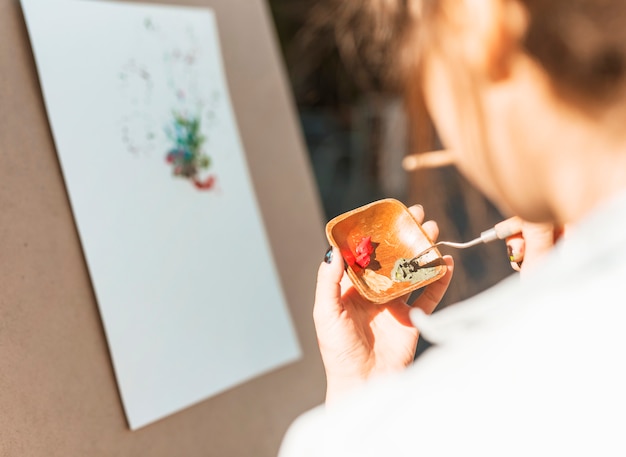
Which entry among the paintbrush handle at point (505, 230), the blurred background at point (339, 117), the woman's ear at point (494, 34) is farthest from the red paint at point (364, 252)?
the blurred background at point (339, 117)

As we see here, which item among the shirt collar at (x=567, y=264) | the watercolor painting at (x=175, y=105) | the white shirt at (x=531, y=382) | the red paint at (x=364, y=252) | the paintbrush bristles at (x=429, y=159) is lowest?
the white shirt at (x=531, y=382)

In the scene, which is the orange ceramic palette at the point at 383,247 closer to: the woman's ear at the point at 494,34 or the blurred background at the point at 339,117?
the woman's ear at the point at 494,34

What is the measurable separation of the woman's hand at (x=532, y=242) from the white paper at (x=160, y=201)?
1.26ft

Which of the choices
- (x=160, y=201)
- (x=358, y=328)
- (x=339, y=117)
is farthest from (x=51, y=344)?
(x=339, y=117)

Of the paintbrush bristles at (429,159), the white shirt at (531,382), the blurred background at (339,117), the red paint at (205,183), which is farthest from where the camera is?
the blurred background at (339,117)

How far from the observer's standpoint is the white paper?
2.51ft

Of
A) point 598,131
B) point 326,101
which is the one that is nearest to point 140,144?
point 598,131

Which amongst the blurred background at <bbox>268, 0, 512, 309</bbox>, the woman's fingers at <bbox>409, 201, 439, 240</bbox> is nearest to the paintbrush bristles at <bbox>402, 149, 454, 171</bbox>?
the woman's fingers at <bbox>409, 201, 439, 240</bbox>

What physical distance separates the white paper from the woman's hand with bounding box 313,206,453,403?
0.21m

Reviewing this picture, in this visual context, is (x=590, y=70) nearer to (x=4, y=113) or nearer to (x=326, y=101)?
(x=4, y=113)

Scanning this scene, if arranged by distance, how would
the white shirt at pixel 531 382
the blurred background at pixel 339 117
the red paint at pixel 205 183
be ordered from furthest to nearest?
the blurred background at pixel 339 117, the red paint at pixel 205 183, the white shirt at pixel 531 382

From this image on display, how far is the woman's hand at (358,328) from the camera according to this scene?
693 millimetres

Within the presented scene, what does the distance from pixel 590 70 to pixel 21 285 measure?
0.57 metres

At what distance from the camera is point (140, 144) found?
829 mm
